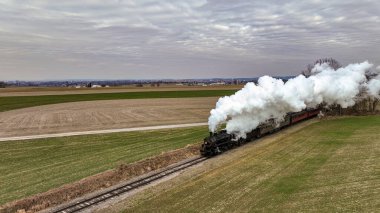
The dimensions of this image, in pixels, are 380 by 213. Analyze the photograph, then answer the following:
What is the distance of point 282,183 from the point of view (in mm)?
22828

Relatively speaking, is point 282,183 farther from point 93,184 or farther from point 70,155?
point 70,155

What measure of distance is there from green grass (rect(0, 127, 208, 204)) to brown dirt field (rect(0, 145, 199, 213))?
4.20 feet

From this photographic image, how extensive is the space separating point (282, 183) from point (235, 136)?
12.2 metres

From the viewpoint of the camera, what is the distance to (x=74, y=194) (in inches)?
883

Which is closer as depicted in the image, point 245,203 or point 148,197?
point 245,203

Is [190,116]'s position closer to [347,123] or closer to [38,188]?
[347,123]

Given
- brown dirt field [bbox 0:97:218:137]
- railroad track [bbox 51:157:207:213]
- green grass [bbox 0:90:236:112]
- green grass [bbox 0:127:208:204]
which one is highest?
green grass [bbox 0:90:236:112]

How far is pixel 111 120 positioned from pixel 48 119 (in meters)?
11.3

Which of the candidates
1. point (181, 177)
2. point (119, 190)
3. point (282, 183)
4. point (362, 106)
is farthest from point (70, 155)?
point (362, 106)

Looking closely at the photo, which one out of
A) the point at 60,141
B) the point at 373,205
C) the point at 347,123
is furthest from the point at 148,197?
the point at 347,123

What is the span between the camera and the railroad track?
20297mm

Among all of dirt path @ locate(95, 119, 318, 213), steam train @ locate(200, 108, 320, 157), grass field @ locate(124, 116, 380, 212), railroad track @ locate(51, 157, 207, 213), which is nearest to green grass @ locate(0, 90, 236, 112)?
steam train @ locate(200, 108, 320, 157)

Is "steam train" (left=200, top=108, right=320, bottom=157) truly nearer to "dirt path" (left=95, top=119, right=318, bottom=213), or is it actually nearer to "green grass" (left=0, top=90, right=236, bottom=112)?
"dirt path" (left=95, top=119, right=318, bottom=213)

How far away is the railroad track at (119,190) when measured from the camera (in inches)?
799
